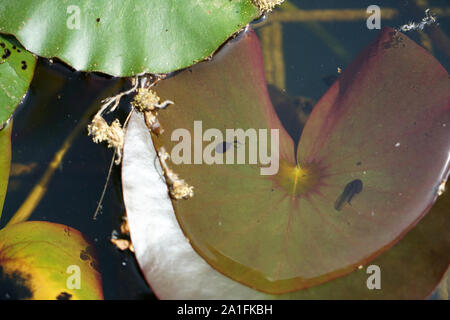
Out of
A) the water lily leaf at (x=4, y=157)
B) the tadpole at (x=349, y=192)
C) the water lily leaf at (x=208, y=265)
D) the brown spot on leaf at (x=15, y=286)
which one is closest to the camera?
the water lily leaf at (x=208, y=265)

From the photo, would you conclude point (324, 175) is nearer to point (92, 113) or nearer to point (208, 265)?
point (208, 265)

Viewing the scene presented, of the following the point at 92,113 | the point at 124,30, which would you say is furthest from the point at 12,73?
the point at 124,30

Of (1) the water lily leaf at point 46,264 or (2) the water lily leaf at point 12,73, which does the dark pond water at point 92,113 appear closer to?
(1) the water lily leaf at point 46,264

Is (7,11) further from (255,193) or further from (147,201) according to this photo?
(255,193)

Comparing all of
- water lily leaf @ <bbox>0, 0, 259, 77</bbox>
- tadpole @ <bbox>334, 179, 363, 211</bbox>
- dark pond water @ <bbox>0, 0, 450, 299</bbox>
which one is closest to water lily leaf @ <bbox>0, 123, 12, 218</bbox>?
dark pond water @ <bbox>0, 0, 450, 299</bbox>

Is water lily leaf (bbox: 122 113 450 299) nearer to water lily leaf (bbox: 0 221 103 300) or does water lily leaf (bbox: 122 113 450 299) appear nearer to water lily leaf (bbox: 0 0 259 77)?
water lily leaf (bbox: 0 221 103 300)

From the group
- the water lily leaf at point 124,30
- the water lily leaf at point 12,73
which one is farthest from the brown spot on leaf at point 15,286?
the water lily leaf at point 124,30
